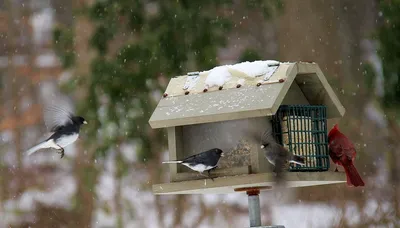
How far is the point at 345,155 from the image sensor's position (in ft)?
16.3

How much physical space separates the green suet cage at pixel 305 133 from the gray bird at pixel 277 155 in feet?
0.64

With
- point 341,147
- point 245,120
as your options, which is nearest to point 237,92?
point 245,120

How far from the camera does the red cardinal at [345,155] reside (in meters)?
4.90

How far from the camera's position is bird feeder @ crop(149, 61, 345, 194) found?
4598 millimetres

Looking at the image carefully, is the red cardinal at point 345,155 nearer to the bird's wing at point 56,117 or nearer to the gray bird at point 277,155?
the gray bird at point 277,155

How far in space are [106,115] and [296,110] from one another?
4.20 metres

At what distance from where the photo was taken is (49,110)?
5.37m

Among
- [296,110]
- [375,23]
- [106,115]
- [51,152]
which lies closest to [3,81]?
[51,152]

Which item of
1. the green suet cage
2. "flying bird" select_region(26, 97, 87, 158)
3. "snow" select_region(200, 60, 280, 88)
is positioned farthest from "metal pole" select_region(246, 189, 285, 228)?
"flying bird" select_region(26, 97, 87, 158)

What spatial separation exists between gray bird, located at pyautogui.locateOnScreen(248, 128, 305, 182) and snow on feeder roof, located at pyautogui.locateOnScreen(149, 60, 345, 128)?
0.67 ft

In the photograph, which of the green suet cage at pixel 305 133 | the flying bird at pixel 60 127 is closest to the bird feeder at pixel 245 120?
the green suet cage at pixel 305 133

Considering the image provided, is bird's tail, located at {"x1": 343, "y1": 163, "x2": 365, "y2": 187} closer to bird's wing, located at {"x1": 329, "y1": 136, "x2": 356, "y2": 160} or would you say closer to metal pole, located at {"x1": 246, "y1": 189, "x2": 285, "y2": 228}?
bird's wing, located at {"x1": 329, "y1": 136, "x2": 356, "y2": 160}

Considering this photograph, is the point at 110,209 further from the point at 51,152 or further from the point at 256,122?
the point at 256,122

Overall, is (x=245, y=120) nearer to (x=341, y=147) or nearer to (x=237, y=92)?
(x=237, y=92)
